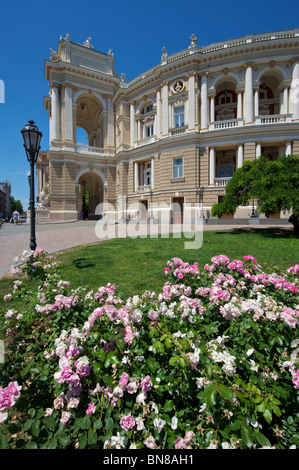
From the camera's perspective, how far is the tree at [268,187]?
953 cm

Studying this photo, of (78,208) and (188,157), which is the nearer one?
(188,157)

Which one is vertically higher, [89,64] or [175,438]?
[89,64]

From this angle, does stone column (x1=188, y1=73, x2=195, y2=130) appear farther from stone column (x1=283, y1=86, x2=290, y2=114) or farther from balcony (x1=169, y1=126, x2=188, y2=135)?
stone column (x1=283, y1=86, x2=290, y2=114)

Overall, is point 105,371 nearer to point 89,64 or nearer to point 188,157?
point 188,157

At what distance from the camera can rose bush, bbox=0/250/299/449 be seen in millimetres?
1188

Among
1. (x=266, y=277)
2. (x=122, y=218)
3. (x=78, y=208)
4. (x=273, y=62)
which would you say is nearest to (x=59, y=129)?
(x=78, y=208)

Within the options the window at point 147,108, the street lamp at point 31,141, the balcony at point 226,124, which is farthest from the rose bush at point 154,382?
the window at point 147,108

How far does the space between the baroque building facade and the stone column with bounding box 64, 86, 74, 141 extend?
115 mm

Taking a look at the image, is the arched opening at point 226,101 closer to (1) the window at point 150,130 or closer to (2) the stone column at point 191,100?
(2) the stone column at point 191,100

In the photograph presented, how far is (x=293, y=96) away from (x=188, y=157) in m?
10.5

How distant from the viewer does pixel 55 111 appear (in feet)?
85.5

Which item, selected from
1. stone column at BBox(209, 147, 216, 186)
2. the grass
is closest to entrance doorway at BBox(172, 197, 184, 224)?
stone column at BBox(209, 147, 216, 186)

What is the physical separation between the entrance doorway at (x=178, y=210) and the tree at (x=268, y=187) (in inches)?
379

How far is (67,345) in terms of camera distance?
160cm
